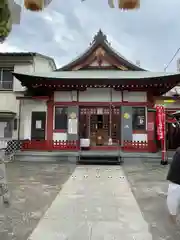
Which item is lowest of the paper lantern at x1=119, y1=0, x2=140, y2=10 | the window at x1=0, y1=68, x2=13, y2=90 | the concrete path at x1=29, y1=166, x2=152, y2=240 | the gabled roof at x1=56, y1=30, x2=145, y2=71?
the concrete path at x1=29, y1=166, x2=152, y2=240

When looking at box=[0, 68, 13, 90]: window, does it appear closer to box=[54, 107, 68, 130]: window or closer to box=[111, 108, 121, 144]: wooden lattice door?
box=[54, 107, 68, 130]: window

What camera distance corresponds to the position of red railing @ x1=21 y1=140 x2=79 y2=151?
14.8 meters

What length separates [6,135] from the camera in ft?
57.2

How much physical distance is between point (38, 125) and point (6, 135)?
3.01 meters

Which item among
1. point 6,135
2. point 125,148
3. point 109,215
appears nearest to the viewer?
point 109,215

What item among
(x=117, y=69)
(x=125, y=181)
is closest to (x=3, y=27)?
(x=125, y=181)

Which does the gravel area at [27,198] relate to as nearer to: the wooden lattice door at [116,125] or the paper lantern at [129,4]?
the paper lantern at [129,4]

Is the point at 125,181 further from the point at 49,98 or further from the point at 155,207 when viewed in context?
the point at 49,98

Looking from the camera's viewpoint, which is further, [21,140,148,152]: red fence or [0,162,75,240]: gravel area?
[21,140,148,152]: red fence

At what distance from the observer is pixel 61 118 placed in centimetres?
1545

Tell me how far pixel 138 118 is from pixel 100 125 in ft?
9.95

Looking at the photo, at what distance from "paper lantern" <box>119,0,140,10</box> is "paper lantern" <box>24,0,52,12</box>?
0.89m

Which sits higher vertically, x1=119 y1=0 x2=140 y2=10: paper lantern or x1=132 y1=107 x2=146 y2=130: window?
x1=119 y1=0 x2=140 y2=10: paper lantern

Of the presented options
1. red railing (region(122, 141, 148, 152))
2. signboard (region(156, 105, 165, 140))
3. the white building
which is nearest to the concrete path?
signboard (region(156, 105, 165, 140))
